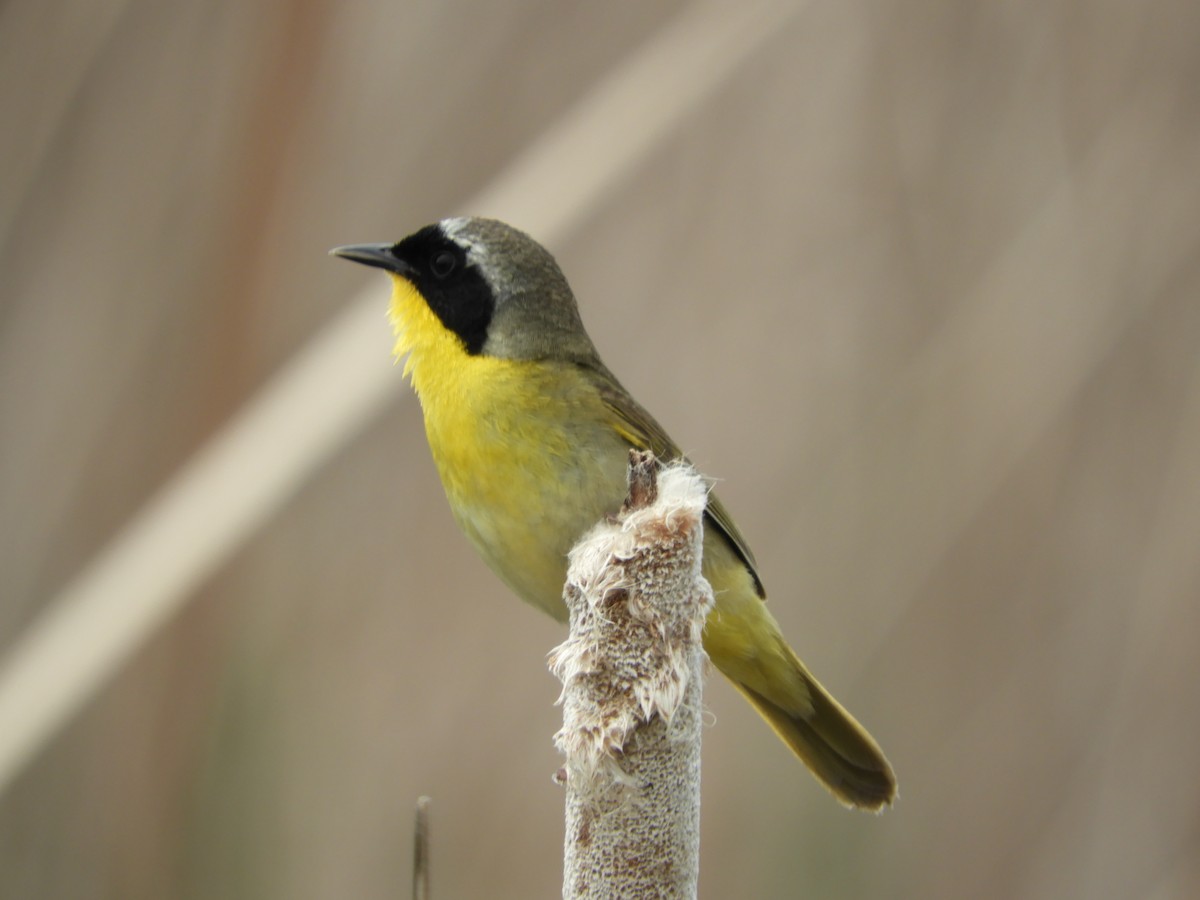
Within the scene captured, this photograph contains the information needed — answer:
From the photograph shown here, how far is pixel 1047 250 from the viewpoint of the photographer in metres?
2.69

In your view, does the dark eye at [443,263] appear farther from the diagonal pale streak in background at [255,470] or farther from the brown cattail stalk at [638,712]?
the brown cattail stalk at [638,712]

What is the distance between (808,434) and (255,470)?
1.58m

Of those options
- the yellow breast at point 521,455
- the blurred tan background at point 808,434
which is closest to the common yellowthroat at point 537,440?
the yellow breast at point 521,455

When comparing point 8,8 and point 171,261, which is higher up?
point 8,8

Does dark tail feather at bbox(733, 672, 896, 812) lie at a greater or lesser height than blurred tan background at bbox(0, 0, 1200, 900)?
lesser

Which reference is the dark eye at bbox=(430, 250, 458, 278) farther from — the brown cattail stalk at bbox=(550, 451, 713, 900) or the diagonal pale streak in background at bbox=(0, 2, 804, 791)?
the brown cattail stalk at bbox=(550, 451, 713, 900)

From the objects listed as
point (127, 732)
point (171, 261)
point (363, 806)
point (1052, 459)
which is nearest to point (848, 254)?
point (1052, 459)

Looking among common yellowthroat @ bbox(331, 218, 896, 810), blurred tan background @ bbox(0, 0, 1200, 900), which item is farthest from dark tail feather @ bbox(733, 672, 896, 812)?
blurred tan background @ bbox(0, 0, 1200, 900)

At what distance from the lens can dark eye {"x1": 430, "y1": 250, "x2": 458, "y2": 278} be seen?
74.0 inches

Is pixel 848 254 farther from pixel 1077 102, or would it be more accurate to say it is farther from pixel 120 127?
pixel 120 127

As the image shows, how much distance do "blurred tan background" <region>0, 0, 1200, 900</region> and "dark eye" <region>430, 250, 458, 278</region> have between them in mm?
673

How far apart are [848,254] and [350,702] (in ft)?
5.34

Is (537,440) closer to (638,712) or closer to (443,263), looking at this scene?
(443,263)

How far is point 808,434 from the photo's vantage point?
271 cm
